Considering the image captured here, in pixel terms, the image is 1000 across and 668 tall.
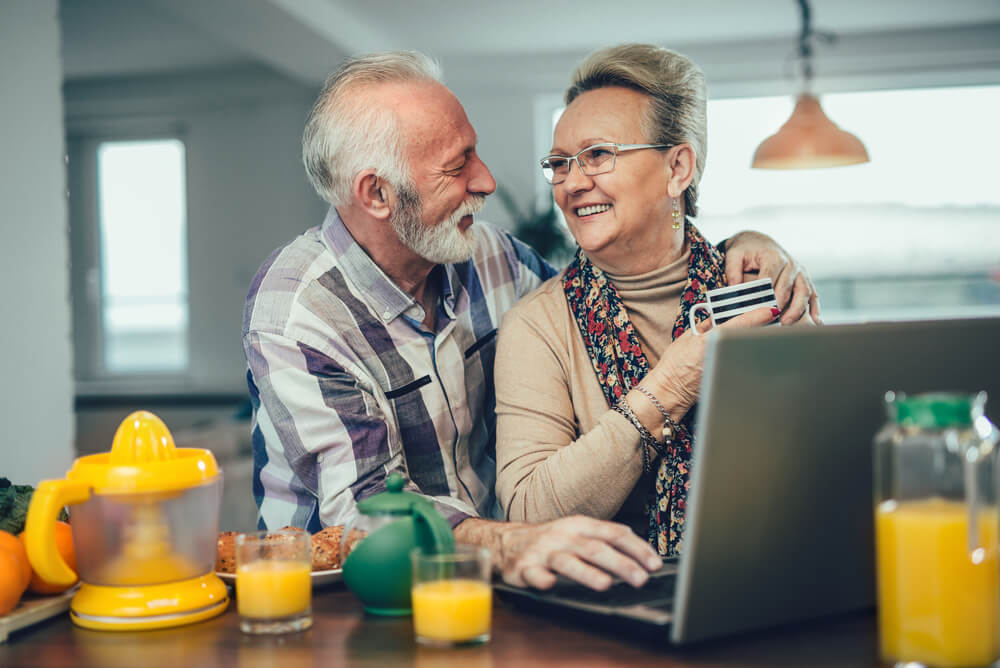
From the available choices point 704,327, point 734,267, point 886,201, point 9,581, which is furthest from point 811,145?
point 886,201

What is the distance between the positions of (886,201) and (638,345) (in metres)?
6.64

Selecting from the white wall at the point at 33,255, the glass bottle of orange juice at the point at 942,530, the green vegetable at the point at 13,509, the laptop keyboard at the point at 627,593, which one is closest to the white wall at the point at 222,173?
the white wall at the point at 33,255

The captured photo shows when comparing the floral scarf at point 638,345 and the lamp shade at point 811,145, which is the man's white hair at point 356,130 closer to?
the floral scarf at point 638,345

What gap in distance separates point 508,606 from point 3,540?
1.92ft

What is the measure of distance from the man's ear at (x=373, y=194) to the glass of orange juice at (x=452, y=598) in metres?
1.02

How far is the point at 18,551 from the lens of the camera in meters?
1.11

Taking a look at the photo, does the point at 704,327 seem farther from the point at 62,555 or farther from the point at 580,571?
the point at 62,555

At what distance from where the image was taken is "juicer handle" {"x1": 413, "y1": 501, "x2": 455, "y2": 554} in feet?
3.39

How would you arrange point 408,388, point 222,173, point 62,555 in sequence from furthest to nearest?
point 222,173, point 408,388, point 62,555

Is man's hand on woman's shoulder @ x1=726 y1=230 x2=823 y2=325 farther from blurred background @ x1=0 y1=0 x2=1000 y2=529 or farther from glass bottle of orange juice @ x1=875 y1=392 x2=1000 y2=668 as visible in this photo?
blurred background @ x1=0 y1=0 x2=1000 y2=529

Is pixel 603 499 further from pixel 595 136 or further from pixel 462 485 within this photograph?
pixel 595 136

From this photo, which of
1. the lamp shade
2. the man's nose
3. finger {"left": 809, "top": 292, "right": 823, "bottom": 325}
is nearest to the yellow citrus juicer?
the man's nose

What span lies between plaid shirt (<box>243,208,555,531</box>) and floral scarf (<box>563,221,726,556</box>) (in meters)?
0.27

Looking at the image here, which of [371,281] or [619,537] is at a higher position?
[371,281]
